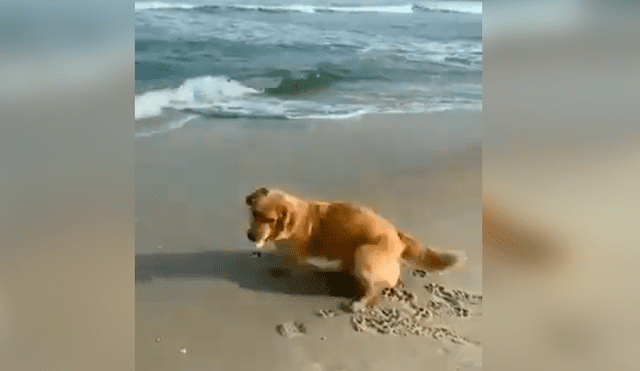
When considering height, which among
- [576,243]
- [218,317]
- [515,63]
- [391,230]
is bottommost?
[218,317]

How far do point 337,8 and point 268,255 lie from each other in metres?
0.97

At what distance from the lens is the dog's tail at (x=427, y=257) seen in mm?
918

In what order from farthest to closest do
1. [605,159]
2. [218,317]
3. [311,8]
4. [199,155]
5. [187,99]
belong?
[311,8], [187,99], [199,155], [218,317], [605,159]

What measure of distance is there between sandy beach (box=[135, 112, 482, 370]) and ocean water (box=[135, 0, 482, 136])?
115mm

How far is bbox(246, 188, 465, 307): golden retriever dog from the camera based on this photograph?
→ 0.88 meters

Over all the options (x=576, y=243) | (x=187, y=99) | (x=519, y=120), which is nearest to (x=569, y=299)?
(x=576, y=243)

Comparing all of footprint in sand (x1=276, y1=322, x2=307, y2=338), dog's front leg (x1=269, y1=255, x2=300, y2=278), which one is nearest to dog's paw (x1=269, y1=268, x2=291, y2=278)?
dog's front leg (x1=269, y1=255, x2=300, y2=278)

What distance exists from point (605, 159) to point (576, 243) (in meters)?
0.07

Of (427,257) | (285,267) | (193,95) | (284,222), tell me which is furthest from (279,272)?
(193,95)

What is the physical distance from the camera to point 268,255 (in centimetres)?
101

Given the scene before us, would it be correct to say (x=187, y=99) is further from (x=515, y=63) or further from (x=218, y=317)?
(x=515, y=63)

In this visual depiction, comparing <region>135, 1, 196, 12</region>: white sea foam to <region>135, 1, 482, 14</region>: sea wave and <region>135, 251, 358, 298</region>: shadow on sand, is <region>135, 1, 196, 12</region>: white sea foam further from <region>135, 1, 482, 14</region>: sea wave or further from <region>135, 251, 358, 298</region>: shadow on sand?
<region>135, 251, 358, 298</region>: shadow on sand

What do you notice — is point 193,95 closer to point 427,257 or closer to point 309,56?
point 309,56

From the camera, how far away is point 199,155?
4.23 feet
